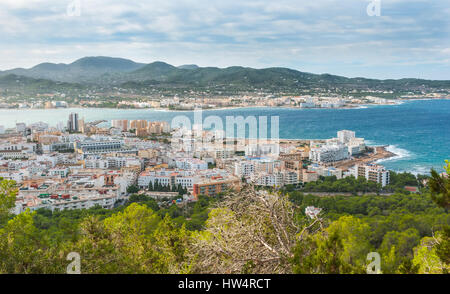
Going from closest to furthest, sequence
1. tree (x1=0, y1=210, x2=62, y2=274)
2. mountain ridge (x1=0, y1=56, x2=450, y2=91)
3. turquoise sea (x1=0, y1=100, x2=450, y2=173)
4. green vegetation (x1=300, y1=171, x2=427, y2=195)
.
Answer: tree (x1=0, y1=210, x2=62, y2=274), green vegetation (x1=300, y1=171, x2=427, y2=195), turquoise sea (x1=0, y1=100, x2=450, y2=173), mountain ridge (x1=0, y1=56, x2=450, y2=91)

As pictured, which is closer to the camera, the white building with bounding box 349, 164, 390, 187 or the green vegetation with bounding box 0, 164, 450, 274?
the green vegetation with bounding box 0, 164, 450, 274

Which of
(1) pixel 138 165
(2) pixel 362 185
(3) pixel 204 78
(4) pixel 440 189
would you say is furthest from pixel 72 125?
(4) pixel 440 189

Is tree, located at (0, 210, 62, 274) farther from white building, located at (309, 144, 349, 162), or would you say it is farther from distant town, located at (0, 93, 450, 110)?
distant town, located at (0, 93, 450, 110)

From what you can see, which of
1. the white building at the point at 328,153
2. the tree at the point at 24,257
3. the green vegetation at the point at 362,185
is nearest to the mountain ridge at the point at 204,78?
the white building at the point at 328,153

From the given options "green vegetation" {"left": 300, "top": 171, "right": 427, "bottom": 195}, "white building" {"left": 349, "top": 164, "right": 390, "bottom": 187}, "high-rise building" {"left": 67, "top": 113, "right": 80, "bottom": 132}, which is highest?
"high-rise building" {"left": 67, "top": 113, "right": 80, "bottom": 132}

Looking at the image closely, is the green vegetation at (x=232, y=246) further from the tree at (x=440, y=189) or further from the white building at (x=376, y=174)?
the white building at (x=376, y=174)

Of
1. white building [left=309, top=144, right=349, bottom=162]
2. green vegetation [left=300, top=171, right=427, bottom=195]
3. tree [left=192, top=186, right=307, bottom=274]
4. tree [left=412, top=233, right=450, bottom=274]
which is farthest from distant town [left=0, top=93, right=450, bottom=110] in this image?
tree [left=192, top=186, right=307, bottom=274]

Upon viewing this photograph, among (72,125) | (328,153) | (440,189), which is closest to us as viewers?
(440,189)

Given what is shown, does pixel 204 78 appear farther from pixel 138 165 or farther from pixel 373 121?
pixel 138 165
